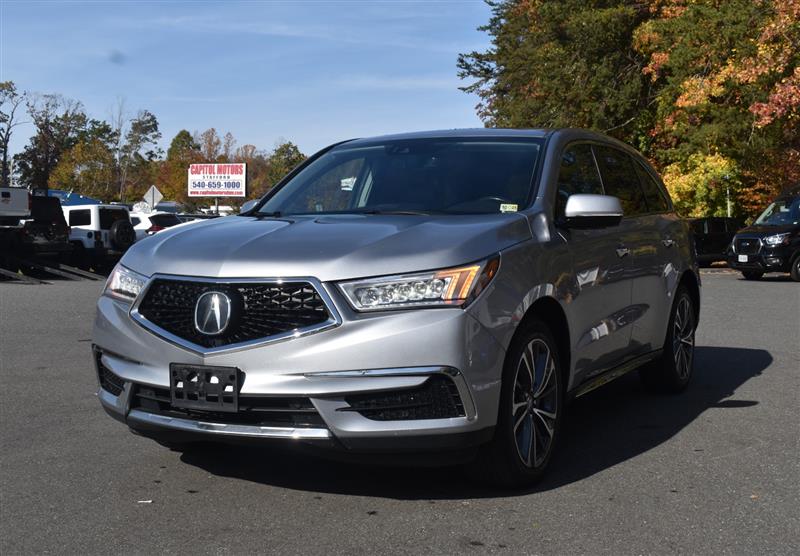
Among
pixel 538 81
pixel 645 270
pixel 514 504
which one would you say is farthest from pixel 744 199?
pixel 514 504

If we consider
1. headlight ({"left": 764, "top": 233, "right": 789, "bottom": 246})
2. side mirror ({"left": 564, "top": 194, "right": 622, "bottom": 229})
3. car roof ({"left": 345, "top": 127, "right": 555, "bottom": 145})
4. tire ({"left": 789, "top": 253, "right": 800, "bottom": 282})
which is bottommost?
tire ({"left": 789, "top": 253, "right": 800, "bottom": 282})

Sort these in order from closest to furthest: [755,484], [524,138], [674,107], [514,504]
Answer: [514,504] → [755,484] → [524,138] → [674,107]

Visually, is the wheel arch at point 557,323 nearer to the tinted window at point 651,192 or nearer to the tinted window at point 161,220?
the tinted window at point 651,192

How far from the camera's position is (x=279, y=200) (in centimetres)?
618

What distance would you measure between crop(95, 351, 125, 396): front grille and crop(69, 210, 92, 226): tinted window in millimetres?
24248

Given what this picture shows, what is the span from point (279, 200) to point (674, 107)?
3065 cm

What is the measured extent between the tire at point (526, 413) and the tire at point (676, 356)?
235 cm

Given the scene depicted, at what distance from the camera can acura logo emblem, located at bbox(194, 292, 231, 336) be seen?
4449 mm

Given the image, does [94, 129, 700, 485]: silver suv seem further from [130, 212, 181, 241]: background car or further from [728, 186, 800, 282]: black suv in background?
[130, 212, 181, 241]: background car

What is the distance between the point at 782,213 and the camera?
24531 millimetres

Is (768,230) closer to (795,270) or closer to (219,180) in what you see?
(795,270)

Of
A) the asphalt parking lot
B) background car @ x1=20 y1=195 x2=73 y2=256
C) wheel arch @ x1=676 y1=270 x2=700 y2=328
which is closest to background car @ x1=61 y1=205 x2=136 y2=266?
background car @ x1=20 y1=195 x2=73 y2=256

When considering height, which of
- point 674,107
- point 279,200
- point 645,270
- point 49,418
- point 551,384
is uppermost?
point 674,107

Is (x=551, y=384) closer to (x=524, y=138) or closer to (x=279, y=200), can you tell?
(x=524, y=138)
